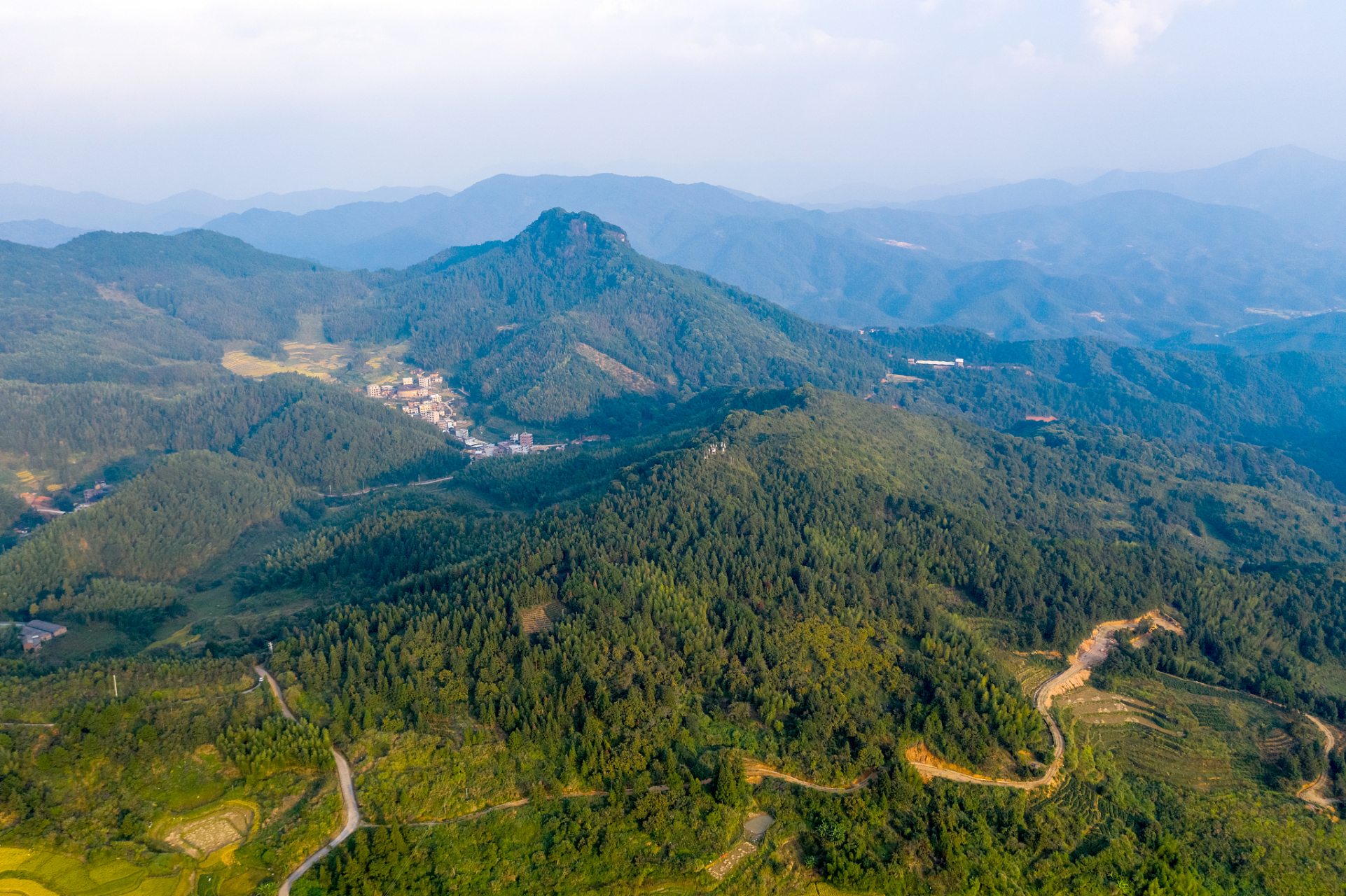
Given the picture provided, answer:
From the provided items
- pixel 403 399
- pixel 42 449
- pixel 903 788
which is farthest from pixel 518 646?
pixel 403 399

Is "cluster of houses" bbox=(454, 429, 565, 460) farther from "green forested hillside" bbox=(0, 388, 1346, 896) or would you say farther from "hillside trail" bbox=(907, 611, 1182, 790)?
"hillside trail" bbox=(907, 611, 1182, 790)

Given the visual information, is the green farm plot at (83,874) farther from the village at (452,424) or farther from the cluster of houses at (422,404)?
the cluster of houses at (422,404)

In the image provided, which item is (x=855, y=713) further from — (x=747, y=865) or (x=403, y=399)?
(x=403, y=399)

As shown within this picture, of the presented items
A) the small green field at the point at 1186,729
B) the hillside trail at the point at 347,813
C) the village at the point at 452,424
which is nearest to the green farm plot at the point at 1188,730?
the small green field at the point at 1186,729

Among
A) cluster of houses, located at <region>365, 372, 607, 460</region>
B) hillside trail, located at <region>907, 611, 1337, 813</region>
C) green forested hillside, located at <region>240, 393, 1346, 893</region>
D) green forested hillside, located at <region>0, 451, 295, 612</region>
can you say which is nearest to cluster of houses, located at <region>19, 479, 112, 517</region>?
green forested hillside, located at <region>0, 451, 295, 612</region>

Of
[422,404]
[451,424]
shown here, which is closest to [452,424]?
[451,424]
